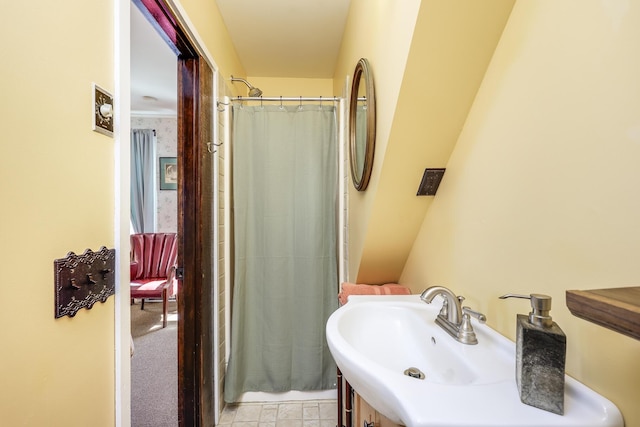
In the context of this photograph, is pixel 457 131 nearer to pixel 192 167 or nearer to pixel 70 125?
pixel 70 125

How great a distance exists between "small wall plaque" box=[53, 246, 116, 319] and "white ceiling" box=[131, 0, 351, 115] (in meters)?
1.59

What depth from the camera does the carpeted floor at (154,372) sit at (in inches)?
67.6

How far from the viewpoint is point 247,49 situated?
219 centimetres

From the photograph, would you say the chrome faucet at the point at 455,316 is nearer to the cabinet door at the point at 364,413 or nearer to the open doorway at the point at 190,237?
the cabinet door at the point at 364,413

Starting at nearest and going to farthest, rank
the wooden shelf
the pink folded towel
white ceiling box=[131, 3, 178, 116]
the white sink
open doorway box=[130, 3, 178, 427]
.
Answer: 1. the wooden shelf
2. the white sink
3. the pink folded towel
4. open doorway box=[130, 3, 178, 427]
5. white ceiling box=[131, 3, 178, 116]

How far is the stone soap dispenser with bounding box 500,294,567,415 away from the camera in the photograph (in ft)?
1.48

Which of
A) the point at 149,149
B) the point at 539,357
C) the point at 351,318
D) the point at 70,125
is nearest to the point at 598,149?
the point at 539,357

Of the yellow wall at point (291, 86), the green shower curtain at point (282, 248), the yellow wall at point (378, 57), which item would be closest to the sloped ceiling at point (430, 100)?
the yellow wall at point (378, 57)

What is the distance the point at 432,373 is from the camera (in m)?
0.79

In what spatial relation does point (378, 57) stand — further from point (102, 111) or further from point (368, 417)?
point (368, 417)

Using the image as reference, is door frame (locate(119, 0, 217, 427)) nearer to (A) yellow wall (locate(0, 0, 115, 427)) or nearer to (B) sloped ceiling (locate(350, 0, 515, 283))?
(A) yellow wall (locate(0, 0, 115, 427))

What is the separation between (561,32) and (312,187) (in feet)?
4.64

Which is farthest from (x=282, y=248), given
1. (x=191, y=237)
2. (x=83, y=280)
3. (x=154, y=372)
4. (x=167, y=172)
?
(x=167, y=172)

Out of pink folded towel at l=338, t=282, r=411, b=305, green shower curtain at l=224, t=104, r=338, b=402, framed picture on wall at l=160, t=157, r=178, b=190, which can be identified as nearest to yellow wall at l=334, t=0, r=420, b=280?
pink folded towel at l=338, t=282, r=411, b=305
